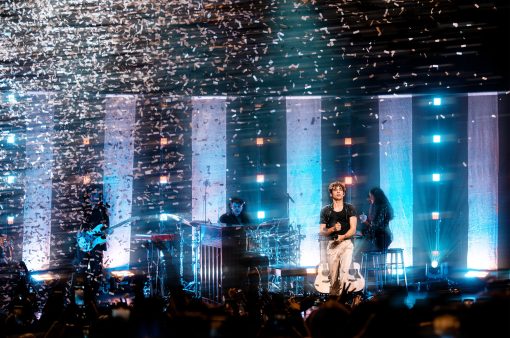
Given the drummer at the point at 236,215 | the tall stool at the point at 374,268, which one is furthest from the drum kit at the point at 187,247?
the tall stool at the point at 374,268

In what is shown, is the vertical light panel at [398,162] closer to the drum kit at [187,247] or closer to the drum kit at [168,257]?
the drum kit at [187,247]

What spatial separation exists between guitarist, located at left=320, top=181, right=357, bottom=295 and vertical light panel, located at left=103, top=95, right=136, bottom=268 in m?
3.55

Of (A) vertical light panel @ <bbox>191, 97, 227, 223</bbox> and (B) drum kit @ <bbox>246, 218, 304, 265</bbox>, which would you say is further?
(A) vertical light panel @ <bbox>191, 97, 227, 223</bbox>

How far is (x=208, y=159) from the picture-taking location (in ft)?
31.1

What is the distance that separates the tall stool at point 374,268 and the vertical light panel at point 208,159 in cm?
225

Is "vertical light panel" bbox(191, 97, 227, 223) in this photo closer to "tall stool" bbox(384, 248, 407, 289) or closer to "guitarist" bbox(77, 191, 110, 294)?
"guitarist" bbox(77, 191, 110, 294)

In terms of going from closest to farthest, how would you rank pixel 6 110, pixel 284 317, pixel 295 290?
pixel 284 317 < pixel 295 290 < pixel 6 110

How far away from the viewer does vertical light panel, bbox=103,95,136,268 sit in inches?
368

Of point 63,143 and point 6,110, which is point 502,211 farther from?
point 6,110

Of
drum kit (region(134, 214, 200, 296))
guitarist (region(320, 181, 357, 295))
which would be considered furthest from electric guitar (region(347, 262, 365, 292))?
drum kit (region(134, 214, 200, 296))

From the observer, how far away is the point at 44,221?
930cm

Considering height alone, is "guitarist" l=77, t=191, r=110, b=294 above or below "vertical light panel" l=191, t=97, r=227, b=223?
below

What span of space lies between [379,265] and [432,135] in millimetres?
2196

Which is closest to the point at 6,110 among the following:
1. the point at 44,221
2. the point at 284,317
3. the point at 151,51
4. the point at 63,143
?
the point at 63,143
